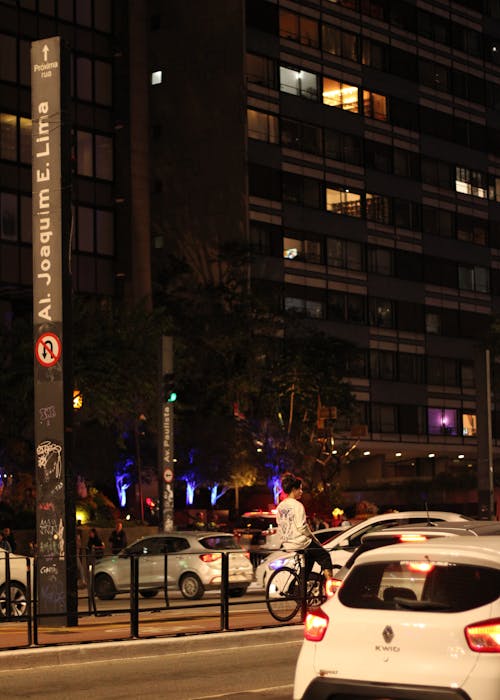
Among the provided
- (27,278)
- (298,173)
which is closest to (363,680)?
(27,278)

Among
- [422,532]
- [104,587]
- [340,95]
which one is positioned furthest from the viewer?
[340,95]

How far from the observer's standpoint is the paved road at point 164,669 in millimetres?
13367

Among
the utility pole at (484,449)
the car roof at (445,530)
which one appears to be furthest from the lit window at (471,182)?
the car roof at (445,530)

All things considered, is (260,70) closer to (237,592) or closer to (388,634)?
(237,592)

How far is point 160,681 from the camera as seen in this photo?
14.3m

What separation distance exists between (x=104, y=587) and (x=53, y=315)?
4.34 meters

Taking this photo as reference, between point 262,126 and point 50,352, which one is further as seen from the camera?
point 262,126

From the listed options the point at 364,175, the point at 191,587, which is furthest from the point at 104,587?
the point at 364,175

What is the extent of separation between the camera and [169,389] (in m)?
38.2

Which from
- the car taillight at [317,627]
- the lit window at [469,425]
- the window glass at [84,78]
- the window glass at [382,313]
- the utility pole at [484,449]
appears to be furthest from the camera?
the lit window at [469,425]

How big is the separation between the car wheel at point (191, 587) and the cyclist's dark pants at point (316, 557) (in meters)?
2.06

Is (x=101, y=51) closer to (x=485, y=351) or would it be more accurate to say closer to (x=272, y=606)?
(x=485, y=351)

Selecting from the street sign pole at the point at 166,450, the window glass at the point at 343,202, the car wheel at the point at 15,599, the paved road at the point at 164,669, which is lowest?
the paved road at the point at 164,669

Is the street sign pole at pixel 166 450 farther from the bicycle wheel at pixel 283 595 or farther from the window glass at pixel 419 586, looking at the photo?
the window glass at pixel 419 586
